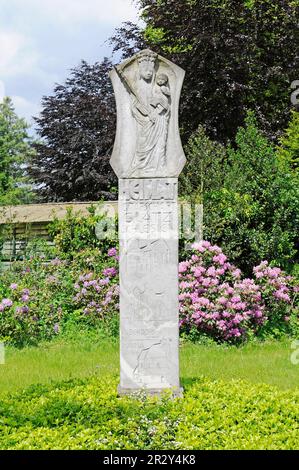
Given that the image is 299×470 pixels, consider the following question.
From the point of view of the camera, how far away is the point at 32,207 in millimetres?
15266

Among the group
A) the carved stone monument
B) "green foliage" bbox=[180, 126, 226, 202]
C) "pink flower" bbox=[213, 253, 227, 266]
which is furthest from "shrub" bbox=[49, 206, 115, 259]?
the carved stone monument

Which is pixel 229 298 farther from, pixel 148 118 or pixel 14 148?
pixel 14 148

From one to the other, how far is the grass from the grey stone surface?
219 centimetres

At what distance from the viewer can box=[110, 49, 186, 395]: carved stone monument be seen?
5.41m

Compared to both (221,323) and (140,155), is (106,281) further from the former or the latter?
(140,155)

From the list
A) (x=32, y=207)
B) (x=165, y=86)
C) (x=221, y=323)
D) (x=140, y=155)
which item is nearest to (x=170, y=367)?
(x=140, y=155)

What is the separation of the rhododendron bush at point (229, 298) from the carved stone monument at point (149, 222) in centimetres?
395

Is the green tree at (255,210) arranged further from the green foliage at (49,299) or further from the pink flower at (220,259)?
the green foliage at (49,299)

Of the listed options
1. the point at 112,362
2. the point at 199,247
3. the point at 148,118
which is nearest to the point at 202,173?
the point at 199,247

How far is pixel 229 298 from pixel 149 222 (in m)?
4.56

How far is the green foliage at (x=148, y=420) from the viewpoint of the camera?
439 cm

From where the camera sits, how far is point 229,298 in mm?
9688

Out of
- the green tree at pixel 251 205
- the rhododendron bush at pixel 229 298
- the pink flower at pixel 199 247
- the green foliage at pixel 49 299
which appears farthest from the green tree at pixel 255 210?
the green foliage at pixel 49 299

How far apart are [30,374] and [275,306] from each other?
15.2ft
